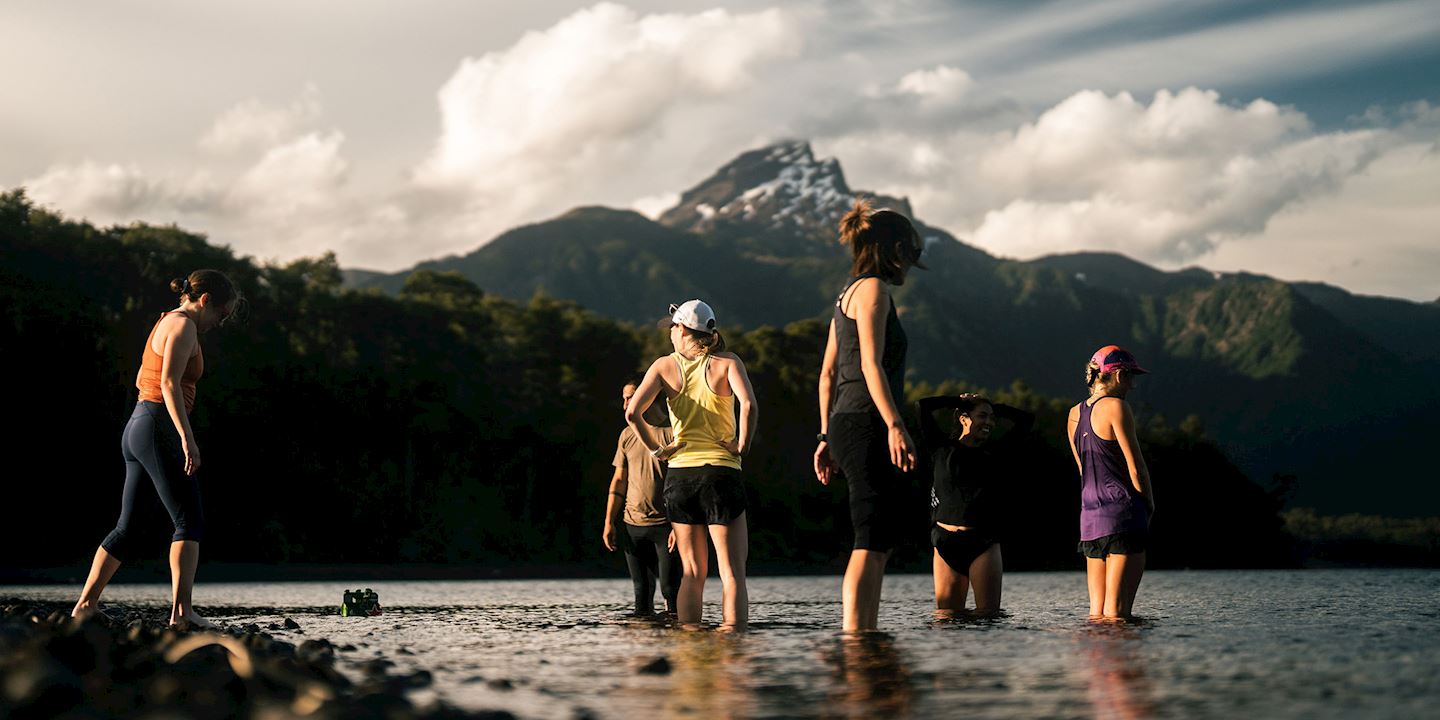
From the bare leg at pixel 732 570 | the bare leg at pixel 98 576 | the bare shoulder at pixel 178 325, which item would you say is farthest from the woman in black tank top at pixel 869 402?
the bare leg at pixel 98 576

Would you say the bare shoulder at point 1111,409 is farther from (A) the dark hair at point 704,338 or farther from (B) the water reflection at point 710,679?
(B) the water reflection at point 710,679

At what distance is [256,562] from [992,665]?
128ft

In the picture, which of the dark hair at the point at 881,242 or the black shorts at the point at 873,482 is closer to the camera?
the black shorts at the point at 873,482

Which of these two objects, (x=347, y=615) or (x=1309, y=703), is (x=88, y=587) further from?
(x=1309, y=703)

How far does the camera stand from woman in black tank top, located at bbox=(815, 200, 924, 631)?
26.7 feet

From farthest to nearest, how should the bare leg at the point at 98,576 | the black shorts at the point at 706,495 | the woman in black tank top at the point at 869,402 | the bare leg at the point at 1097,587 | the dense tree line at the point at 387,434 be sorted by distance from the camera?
1. the dense tree line at the point at 387,434
2. the bare leg at the point at 1097,587
3. the bare leg at the point at 98,576
4. the black shorts at the point at 706,495
5. the woman in black tank top at the point at 869,402

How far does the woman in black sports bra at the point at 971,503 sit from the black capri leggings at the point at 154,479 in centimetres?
514

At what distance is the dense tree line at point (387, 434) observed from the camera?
4306cm

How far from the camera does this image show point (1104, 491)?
33.9 feet

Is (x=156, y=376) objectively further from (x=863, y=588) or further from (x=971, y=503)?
(x=971, y=503)

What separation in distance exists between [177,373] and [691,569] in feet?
11.7

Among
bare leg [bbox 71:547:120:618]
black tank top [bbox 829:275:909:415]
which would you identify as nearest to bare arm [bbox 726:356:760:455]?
black tank top [bbox 829:275:909:415]

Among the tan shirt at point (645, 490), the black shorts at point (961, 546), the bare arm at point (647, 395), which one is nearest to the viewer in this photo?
the bare arm at point (647, 395)

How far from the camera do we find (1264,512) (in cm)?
7906
